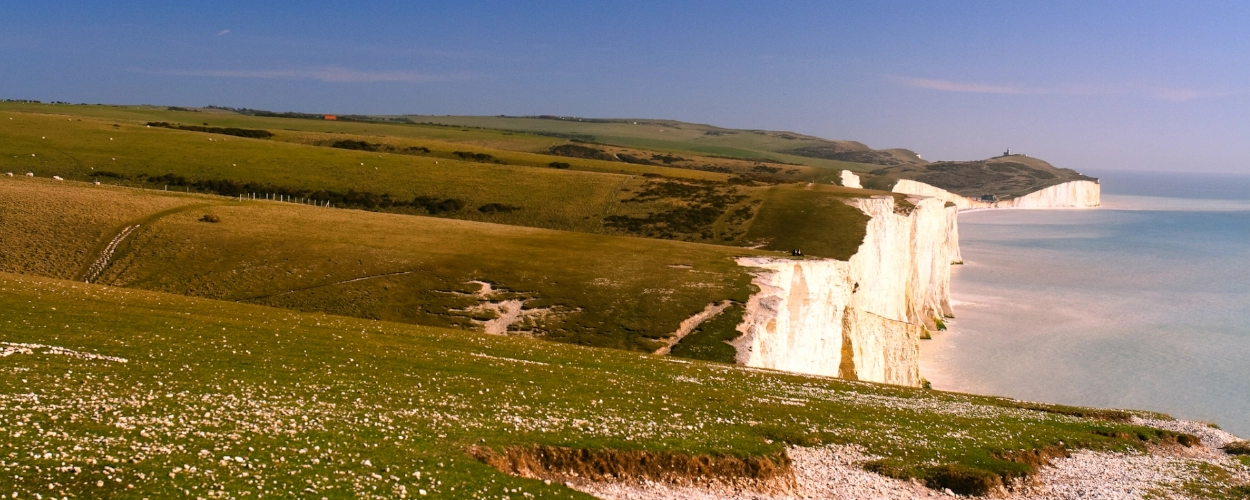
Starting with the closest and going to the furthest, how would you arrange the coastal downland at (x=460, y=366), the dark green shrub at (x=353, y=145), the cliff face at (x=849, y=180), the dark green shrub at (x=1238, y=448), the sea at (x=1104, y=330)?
the coastal downland at (x=460, y=366), the dark green shrub at (x=1238, y=448), the sea at (x=1104, y=330), the dark green shrub at (x=353, y=145), the cliff face at (x=849, y=180)

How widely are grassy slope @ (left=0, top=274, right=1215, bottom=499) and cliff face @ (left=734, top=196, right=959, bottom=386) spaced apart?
13.3 meters

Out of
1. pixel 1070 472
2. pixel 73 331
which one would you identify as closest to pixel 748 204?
pixel 1070 472

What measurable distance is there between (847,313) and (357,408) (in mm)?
42420

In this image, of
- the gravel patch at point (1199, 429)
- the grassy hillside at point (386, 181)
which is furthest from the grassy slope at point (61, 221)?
the gravel patch at point (1199, 429)

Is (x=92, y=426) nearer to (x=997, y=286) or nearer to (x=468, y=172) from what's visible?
(x=468, y=172)

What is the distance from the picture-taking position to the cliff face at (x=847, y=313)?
4753 cm

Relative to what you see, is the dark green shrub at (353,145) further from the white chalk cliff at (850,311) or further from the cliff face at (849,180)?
the cliff face at (849,180)

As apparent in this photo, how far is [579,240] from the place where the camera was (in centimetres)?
6175

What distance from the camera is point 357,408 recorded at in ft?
63.3

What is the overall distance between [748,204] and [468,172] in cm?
3241

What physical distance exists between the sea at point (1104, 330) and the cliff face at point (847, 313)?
4056 mm

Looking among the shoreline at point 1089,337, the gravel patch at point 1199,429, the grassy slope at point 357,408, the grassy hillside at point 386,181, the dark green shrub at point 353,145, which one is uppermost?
the dark green shrub at point 353,145

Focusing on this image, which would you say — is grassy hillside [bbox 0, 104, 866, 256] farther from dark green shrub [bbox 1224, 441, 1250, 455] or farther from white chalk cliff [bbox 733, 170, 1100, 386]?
dark green shrub [bbox 1224, 441, 1250, 455]

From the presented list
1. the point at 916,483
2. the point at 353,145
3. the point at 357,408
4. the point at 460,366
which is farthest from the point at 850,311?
the point at 353,145
